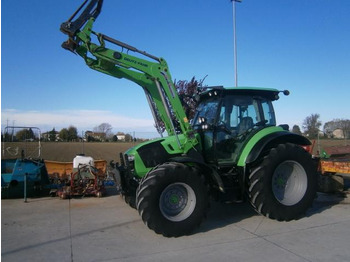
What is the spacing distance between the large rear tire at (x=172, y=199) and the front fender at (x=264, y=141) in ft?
3.36

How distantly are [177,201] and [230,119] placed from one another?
205 cm

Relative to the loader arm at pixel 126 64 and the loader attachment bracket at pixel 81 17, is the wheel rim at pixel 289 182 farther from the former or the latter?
the loader attachment bracket at pixel 81 17

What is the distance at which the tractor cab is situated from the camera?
6.45 m

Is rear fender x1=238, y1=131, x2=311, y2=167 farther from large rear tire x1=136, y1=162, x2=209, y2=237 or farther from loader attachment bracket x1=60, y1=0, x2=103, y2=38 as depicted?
loader attachment bracket x1=60, y1=0, x2=103, y2=38

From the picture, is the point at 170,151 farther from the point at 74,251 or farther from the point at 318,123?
the point at 318,123

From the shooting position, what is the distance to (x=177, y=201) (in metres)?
5.65

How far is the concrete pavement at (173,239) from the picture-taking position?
4590mm

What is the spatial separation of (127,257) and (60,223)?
92.7 inches

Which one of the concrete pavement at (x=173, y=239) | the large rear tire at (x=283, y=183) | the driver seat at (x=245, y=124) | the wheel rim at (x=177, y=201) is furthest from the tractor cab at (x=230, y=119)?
the concrete pavement at (x=173, y=239)

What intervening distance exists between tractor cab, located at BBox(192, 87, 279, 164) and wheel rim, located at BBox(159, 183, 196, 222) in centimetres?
105

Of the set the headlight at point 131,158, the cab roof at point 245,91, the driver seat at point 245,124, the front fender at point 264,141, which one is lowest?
the headlight at point 131,158

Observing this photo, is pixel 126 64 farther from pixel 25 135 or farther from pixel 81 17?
pixel 25 135

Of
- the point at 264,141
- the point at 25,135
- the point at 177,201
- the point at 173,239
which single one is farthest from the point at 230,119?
the point at 25,135

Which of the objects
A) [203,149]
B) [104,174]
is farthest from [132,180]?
[104,174]
